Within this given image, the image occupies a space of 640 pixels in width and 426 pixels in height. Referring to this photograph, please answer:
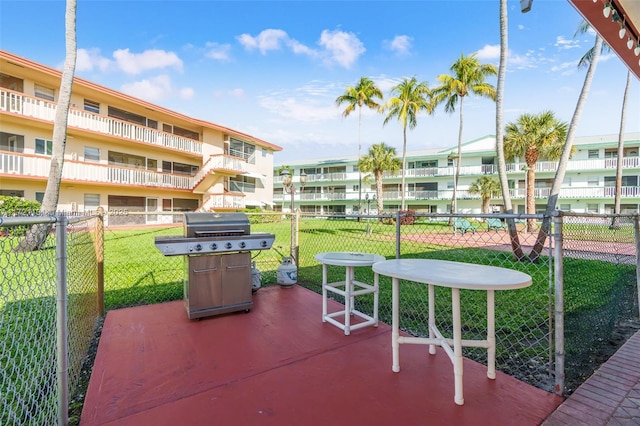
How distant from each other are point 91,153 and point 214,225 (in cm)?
1568

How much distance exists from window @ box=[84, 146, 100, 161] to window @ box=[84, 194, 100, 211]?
188 cm

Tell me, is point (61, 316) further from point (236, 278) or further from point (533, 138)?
point (533, 138)

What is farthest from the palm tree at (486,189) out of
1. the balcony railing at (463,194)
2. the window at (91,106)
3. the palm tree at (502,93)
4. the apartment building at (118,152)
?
the window at (91,106)

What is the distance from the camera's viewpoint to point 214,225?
3564 mm

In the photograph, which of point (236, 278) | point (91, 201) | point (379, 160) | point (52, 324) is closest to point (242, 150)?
point (91, 201)

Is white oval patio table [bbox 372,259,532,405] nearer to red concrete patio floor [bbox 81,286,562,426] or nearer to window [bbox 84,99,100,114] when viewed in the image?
red concrete patio floor [bbox 81,286,562,426]

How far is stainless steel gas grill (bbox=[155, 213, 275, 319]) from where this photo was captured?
3414mm

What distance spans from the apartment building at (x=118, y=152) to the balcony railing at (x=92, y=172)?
0.03 meters

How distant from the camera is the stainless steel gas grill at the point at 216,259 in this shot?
3414mm

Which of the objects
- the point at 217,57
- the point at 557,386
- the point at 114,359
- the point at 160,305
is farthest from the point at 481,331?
the point at 217,57

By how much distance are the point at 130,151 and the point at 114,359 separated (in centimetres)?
1695

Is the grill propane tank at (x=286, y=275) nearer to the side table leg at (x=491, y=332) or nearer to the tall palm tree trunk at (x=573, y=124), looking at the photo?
the side table leg at (x=491, y=332)

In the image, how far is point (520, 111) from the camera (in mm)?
18109

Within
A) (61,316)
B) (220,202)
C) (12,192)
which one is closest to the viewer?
(61,316)
